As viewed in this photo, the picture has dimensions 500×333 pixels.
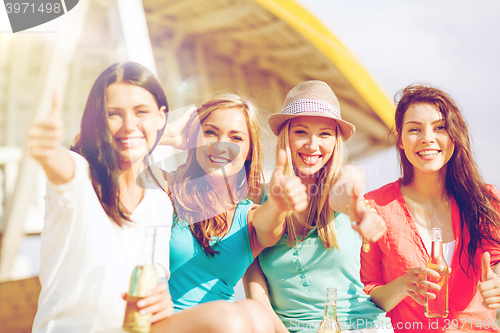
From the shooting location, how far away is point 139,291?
3.01 ft

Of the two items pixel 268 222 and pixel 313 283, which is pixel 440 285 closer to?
pixel 313 283

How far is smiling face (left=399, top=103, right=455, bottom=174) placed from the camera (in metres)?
1.55

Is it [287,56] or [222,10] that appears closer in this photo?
[222,10]

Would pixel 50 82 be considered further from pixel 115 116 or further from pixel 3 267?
pixel 3 267

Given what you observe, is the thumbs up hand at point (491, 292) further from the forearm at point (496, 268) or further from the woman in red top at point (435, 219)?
the forearm at point (496, 268)

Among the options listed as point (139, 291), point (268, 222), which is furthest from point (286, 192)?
point (139, 291)

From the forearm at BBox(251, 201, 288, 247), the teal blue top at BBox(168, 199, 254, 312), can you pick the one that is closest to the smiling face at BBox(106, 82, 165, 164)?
the teal blue top at BBox(168, 199, 254, 312)

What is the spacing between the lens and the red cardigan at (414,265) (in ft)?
4.87

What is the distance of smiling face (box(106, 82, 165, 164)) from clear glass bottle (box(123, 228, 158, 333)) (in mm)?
365

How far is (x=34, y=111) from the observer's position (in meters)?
1.18

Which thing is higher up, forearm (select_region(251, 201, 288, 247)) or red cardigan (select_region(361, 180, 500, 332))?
forearm (select_region(251, 201, 288, 247))

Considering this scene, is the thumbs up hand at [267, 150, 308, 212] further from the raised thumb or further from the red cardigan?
the raised thumb

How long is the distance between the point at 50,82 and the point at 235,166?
76cm

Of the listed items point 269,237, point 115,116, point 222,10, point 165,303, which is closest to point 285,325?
point 269,237
